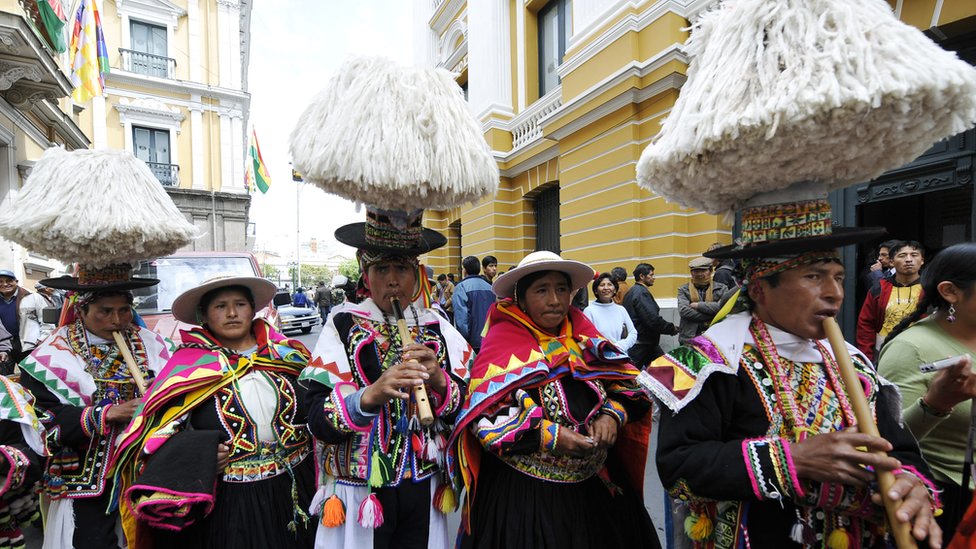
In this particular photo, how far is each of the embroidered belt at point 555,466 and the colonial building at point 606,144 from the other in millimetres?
5560

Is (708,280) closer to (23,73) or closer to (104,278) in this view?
(104,278)

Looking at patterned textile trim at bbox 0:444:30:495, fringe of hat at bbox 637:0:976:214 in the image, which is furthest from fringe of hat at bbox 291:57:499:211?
patterned textile trim at bbox 0:444:30:495

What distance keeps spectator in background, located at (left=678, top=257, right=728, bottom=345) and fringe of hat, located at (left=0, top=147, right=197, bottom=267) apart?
15.3 ft

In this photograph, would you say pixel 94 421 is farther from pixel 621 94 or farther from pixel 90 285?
pixel 621 94

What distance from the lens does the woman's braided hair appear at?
6.36 feet

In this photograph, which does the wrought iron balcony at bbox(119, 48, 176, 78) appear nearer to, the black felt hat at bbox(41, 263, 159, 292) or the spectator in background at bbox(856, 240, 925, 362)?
the black felt hat at bbox(41, 263, 159, 292)

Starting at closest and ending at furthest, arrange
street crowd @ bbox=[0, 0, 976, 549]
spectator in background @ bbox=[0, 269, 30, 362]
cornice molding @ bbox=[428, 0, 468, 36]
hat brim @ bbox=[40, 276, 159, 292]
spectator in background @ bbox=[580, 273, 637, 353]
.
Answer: street crowd @ bbox=[0, 0, 976, 549]
hat brim @ bbox=[40, 276, 159, 292]
spectator in background @ bbox=[580, 273, 637, 353]
spectator in background @ bbox=[0, 269, 30, 362]
cornice molding @ bbox=[428, 0, 468, 36]

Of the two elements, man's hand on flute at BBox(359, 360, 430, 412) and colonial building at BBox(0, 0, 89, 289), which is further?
colonial building at BBox(0, 0, 89, 289)

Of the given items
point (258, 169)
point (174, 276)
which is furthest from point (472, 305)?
point (258, 169)

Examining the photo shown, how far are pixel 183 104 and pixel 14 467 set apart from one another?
902 inches

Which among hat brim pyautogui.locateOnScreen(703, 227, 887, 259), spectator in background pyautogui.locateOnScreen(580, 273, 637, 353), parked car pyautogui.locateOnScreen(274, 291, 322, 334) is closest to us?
hat brim pyautogui.locateOnScreen(703, 227, 887, 259)

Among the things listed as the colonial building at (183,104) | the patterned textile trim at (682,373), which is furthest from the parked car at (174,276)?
the colonial building at (183,104)

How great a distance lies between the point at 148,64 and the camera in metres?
20.1

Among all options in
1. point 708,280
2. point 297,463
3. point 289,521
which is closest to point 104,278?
point 297,463
